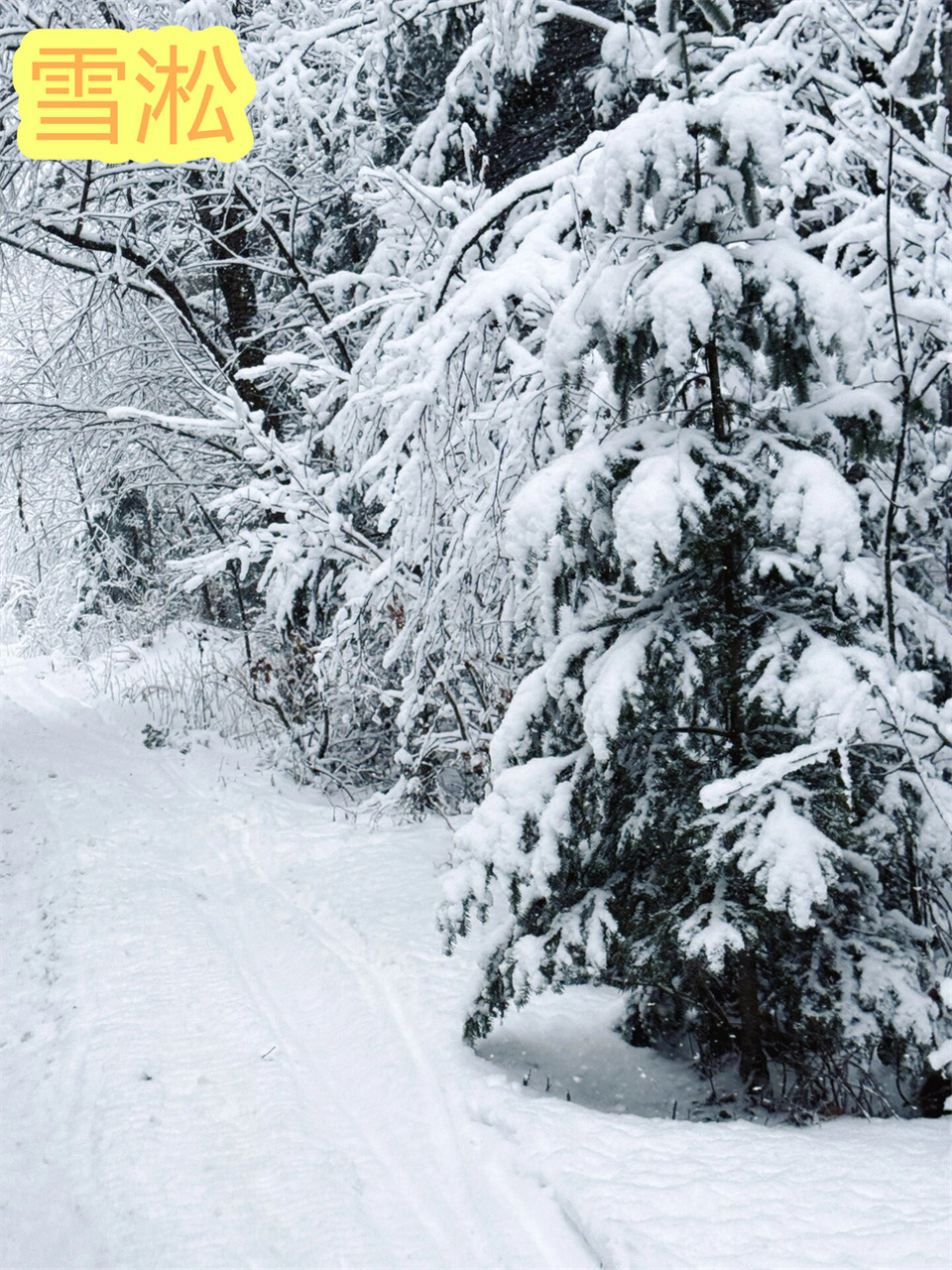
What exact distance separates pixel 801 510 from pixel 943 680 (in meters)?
1.71

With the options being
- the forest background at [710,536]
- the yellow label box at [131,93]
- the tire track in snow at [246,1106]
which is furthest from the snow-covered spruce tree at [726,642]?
the yellow label box at [131,93]

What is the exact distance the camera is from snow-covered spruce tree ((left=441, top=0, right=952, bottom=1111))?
2.65 meters

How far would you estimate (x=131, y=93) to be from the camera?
7.50m

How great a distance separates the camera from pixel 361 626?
6.05m

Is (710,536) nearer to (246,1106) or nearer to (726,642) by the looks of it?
(726,642)

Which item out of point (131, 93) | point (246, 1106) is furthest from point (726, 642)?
point (131, 93)

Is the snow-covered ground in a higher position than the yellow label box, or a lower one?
lower

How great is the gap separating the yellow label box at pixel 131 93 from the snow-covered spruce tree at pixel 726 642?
16.5 feet

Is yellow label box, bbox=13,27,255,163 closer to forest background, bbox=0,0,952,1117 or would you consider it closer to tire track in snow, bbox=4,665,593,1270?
forest background, bbox=0,0,952,1117

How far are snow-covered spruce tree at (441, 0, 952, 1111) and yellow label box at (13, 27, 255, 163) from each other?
504cm

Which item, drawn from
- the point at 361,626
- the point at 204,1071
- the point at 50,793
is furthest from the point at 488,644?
the point at 50,793

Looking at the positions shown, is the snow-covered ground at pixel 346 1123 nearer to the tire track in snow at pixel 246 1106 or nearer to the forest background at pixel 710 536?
the tire track in snow at pixel 246 1106

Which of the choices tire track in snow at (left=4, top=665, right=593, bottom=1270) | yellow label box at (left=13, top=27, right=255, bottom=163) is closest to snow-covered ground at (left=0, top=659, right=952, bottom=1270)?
tire track in snow at (left=4, top=665, right=593, bottom=1270)

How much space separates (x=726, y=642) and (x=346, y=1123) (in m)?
2.08
